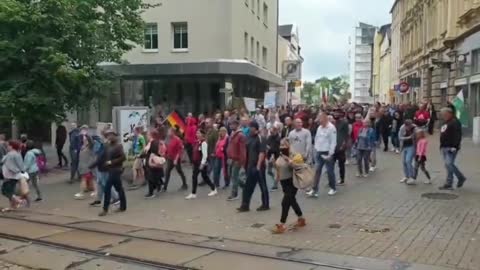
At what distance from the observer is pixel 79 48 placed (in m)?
18.5

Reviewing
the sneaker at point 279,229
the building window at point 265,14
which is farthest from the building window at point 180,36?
the sneaker at point 279,229

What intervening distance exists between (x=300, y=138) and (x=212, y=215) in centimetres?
261

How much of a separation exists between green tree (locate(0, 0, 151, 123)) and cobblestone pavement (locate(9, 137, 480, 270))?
3411 millimetres

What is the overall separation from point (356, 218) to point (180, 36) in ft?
78.4

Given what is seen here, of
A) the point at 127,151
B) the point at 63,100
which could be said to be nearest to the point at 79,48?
the point at 63,100

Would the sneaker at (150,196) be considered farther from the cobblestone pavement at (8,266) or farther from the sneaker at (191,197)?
the cobblestone pavement at (8,266)

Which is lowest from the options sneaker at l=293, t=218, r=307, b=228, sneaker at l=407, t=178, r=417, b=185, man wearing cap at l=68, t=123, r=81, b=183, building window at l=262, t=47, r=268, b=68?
sneaker at l=293, t=218, r=307, b=228

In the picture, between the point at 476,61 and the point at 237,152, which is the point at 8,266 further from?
the point at 476,61

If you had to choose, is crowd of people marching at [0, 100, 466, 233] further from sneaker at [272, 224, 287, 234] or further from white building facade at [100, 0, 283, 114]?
white building facade at [100, 0, 283, 114]

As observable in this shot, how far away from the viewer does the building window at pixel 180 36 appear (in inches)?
1275

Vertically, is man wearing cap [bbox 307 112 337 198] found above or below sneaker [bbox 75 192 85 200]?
above

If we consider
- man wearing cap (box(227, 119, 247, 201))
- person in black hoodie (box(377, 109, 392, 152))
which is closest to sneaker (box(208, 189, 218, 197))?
man wearing cap (box(227, 119, 247, 201))

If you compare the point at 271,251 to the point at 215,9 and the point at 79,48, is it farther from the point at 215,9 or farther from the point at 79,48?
the point at 215,9

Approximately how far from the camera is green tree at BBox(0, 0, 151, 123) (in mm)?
16734
